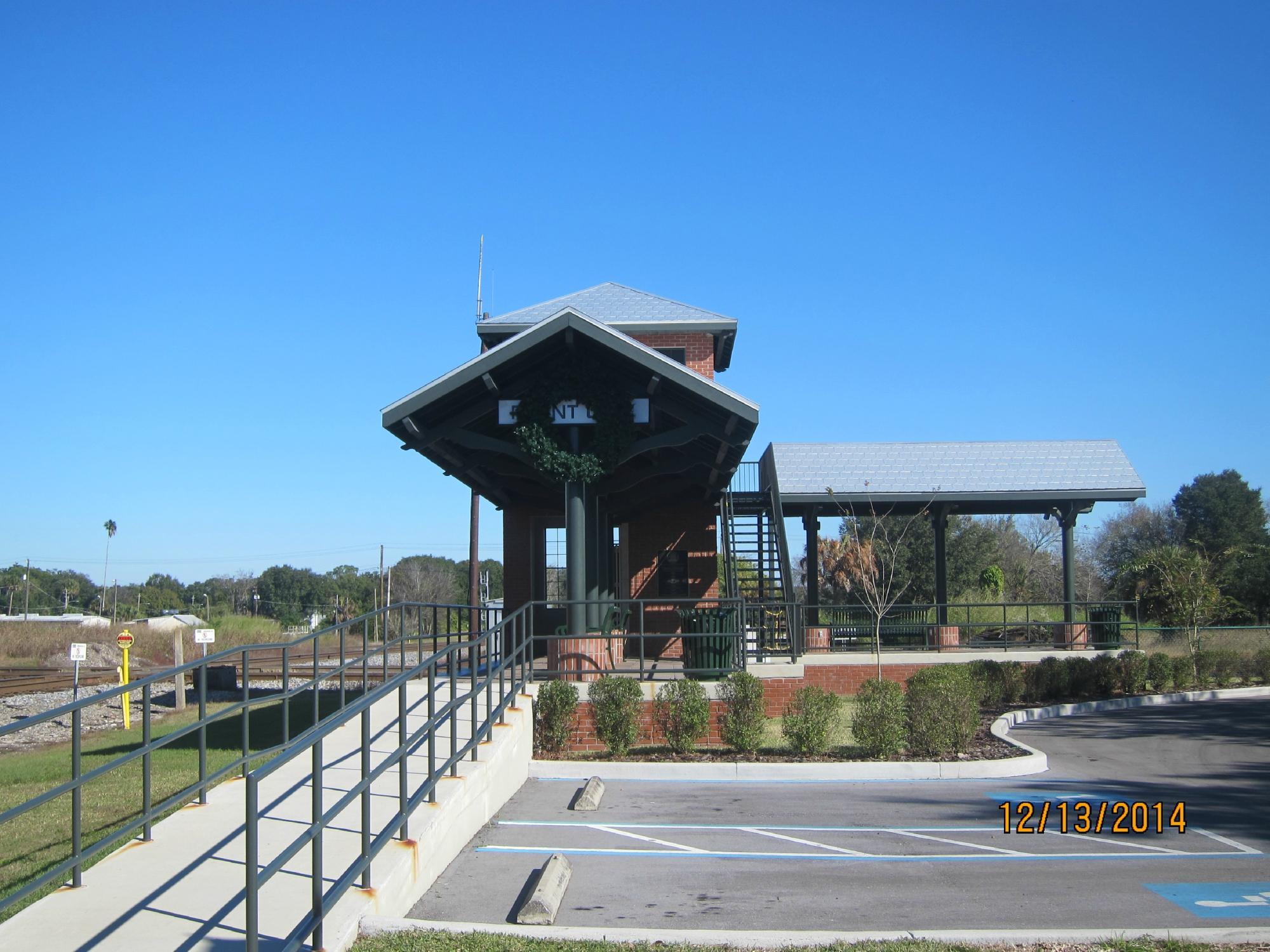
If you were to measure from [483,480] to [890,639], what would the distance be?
10.1 meters

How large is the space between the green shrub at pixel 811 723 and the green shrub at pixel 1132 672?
921cm

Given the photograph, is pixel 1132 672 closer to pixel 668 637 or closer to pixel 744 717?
pixel 668 637

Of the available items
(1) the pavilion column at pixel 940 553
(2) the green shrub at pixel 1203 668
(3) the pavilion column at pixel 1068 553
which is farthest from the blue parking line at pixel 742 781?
(3) the pavilion column at pixel 1068 553

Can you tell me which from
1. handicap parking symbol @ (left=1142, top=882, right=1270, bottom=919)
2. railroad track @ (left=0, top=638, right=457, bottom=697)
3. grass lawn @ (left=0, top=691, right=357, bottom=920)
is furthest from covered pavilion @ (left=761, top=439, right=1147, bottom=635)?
handicap parking symbol @ (left=1142, top=882, right=1270, bottom=919)

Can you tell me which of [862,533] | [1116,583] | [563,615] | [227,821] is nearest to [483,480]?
[563,615]

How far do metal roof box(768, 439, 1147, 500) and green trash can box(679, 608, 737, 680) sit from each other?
929 cm

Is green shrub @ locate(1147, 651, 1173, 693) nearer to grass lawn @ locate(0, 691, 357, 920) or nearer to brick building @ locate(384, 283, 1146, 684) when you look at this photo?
brick building @ locate(384, 283, 1146, 684)

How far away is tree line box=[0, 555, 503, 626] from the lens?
9788cm

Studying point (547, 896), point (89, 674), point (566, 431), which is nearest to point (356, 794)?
point (547, 896)

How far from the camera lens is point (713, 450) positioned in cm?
1736

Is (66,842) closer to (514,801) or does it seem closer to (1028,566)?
(514,801)

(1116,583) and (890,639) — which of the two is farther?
(1116,583)

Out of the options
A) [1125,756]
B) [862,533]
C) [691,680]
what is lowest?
[1125,756]

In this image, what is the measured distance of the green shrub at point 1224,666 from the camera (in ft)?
67.1
